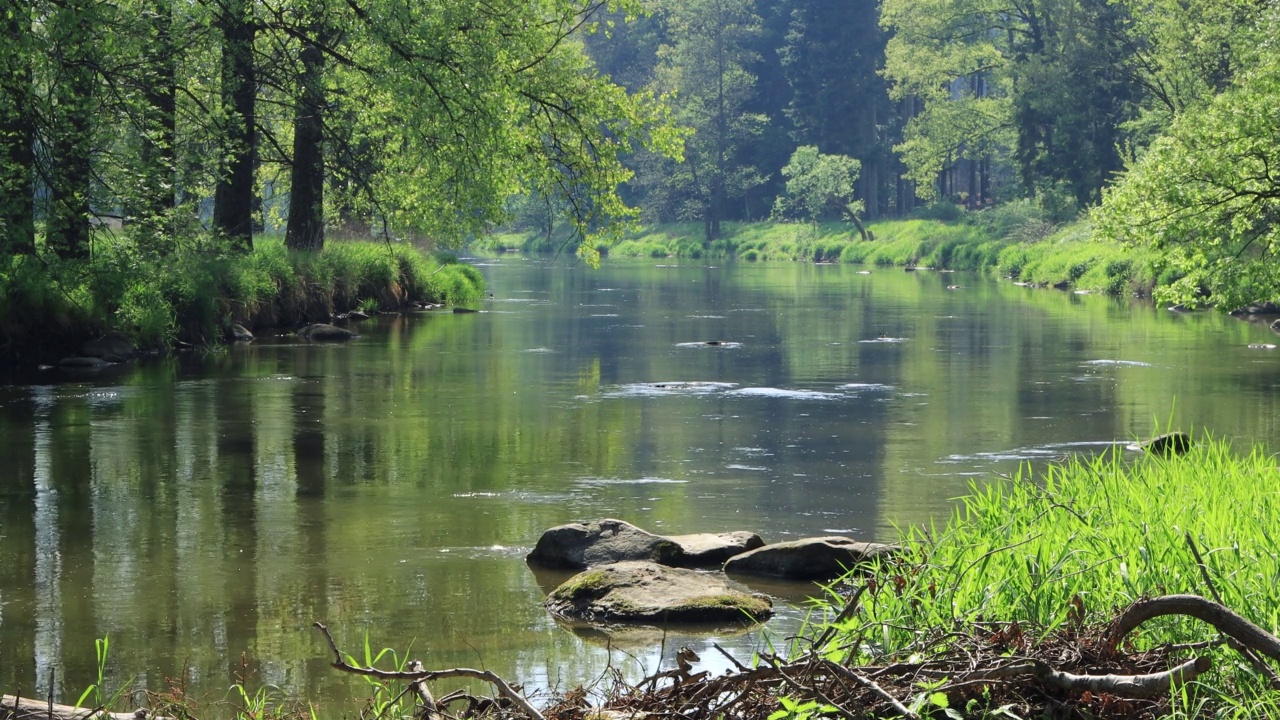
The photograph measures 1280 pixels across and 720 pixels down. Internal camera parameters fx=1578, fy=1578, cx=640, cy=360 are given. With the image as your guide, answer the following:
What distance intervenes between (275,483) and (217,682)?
5.98 m

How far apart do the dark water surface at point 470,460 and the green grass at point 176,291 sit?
133 centimetres

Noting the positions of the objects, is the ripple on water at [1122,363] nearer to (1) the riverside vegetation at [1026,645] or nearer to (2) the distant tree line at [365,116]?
(2) the distant tree line at [365,116]

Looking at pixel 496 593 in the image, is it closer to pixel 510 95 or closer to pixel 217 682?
pixel 217 682

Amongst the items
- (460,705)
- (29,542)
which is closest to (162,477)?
(29,542)

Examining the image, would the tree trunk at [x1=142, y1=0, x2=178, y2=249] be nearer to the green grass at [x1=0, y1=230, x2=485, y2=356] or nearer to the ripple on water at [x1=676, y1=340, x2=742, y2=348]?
the green grass at [x1=0, y1=230, x2=485, y2=356]

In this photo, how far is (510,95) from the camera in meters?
22.0

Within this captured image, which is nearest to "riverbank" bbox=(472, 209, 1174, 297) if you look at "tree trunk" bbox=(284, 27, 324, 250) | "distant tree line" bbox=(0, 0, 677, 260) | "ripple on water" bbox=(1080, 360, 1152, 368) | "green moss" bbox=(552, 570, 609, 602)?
"ripple on water" bbox=(1080, 360, 1152, 368)

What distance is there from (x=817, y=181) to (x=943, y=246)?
565 inches

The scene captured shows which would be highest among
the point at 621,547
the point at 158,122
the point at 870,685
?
the point at 158,122

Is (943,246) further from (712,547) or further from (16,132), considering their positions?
(712,547)

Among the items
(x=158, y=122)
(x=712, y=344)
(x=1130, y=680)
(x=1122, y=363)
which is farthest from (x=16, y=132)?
(x=1130, y=680)

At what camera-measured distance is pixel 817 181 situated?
79000 mm

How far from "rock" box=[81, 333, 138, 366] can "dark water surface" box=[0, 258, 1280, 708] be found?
128 cm

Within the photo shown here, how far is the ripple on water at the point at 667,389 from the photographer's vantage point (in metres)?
20.6
